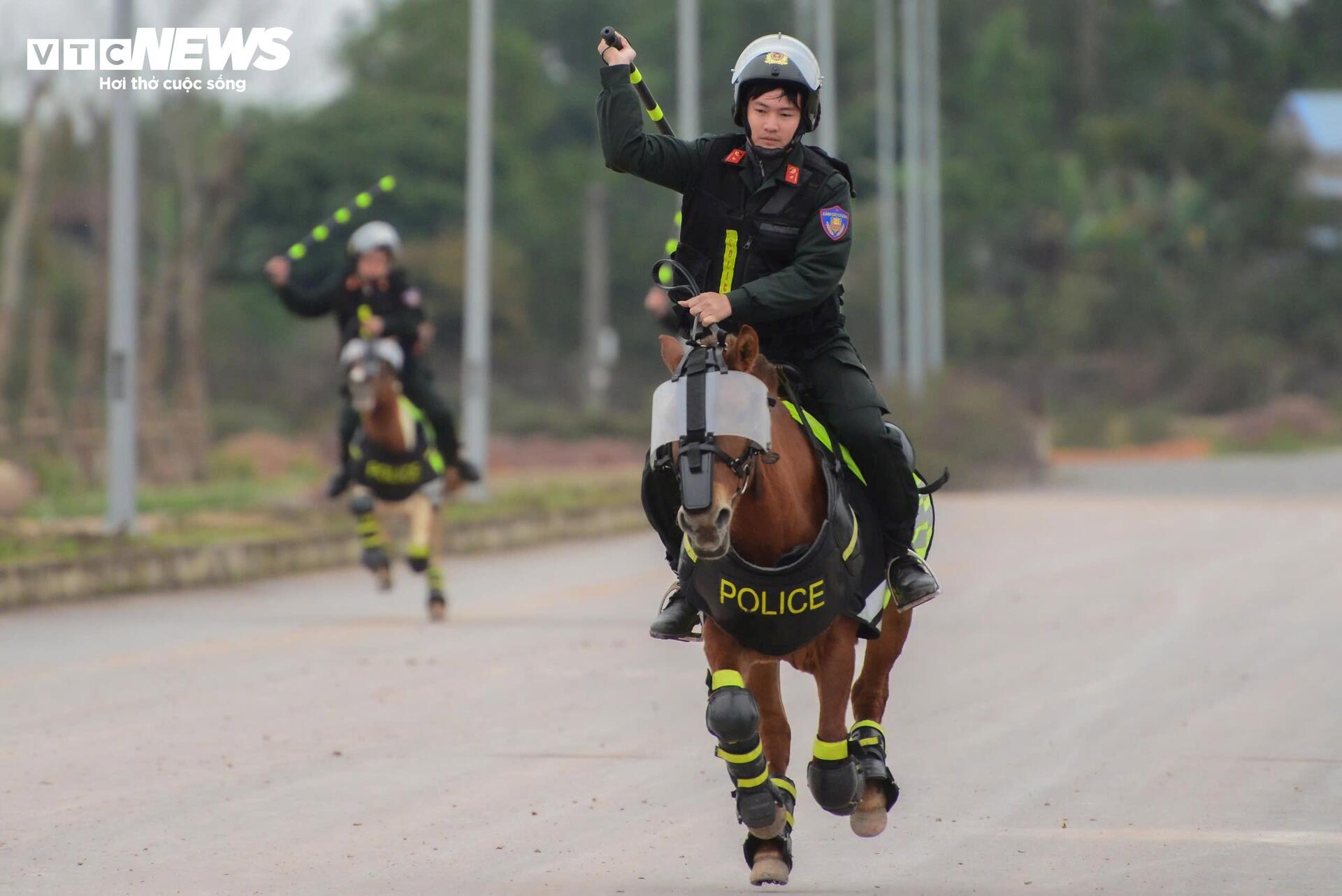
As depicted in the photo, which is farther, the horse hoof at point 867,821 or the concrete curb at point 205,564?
the concrete curb at point 205,564

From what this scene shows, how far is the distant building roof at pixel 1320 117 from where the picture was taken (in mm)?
77438

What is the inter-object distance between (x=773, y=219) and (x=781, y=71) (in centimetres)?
50

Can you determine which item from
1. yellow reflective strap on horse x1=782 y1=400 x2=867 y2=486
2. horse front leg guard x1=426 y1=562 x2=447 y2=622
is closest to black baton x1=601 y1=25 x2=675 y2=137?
yellow reflective strap on horse x1=782 y1=400 x2=867 y2=486

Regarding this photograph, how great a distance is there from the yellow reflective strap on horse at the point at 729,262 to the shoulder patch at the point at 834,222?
0.32 m

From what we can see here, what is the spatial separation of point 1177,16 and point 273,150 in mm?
38648

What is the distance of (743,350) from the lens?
7.14 m

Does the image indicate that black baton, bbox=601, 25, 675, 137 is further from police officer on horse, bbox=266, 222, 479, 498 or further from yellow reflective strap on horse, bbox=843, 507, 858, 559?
police officer on horse, bbox=266, 222, 479, 498

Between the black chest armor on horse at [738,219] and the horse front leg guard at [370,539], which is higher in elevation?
the black chest armor on horse at [738,219]

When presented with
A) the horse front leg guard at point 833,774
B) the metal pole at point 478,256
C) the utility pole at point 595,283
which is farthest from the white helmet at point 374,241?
the utility pole at point 595,283

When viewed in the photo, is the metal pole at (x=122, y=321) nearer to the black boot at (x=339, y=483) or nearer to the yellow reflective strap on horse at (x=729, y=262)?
the black boot at (x=339, y=483)

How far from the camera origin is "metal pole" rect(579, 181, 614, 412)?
62.9m

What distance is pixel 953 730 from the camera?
11.6 metres

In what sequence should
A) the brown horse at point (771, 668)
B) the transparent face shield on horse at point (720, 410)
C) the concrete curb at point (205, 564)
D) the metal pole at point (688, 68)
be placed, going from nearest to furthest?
the transparent face shield on horse at point (720, 410) < the brown horse at point (771, 668) < the concrete curb at point (205, 564) < the metal pole at point (688, 68)

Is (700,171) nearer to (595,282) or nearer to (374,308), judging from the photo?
(374,308)
